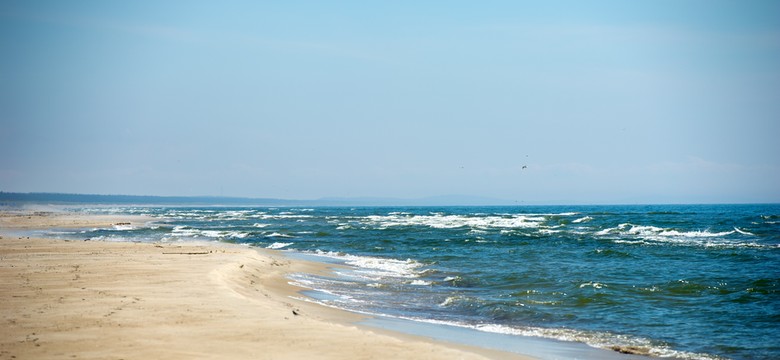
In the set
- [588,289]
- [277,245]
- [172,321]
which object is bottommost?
[277,245]

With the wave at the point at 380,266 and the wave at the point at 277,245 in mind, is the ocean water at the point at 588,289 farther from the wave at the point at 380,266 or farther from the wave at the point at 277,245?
the wave at the point at 277,245

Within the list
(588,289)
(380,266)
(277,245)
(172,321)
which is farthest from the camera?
(277,245)

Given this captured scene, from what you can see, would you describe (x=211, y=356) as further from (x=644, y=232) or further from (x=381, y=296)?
(x=644, y=232)

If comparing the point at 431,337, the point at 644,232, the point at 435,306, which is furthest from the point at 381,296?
the point at 644,232

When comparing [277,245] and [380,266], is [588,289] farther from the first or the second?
[277,245]

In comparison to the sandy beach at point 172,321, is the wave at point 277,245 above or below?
below

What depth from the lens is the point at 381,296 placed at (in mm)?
17656

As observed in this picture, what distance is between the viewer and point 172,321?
10.5 m

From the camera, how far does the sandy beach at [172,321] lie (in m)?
8.77

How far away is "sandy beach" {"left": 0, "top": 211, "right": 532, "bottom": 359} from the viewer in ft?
28.8

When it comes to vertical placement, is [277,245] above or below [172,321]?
below

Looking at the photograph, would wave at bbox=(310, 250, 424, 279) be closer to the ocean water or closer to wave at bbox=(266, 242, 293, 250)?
the ocean water

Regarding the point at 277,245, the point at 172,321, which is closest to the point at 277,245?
the point at 277,245

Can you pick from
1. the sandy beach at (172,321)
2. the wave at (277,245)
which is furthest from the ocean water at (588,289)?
the sandy beach at (172,321)
